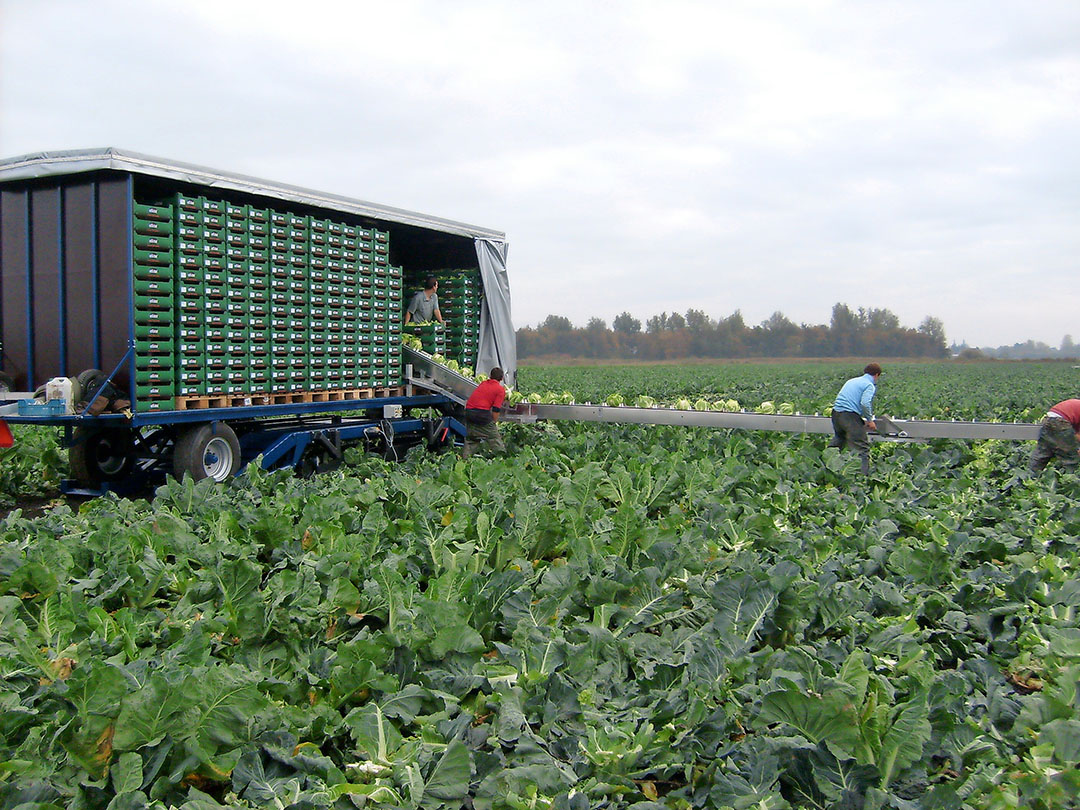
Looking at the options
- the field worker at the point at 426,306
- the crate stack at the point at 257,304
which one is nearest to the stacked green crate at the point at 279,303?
the crate stack at the point at 257,304

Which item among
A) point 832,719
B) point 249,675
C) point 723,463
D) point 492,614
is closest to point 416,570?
point 492,614

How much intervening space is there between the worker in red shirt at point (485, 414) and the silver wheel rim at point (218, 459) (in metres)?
2.93

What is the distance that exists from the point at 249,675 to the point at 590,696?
135cm

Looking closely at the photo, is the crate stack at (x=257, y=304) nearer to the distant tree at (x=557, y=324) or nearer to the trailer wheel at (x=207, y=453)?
the trailer wheel at (x=207, y=453)

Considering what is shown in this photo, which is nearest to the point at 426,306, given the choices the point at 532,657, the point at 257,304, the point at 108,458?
the point at 257,304

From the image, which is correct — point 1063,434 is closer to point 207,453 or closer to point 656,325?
point 207,453

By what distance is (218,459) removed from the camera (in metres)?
8.71

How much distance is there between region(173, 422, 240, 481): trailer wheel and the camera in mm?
8281

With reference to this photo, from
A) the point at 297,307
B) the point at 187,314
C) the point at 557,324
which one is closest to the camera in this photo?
the point at 187,314

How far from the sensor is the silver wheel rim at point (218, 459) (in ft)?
28.1

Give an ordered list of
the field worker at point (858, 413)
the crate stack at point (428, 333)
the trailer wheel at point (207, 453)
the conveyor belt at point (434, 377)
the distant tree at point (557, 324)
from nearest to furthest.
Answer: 1. the trailer wheel at point (207, 453)
2. the field worker at point (858, 413)
3. the conveyor belt at point (434, 377)
4. the crate stack at point (428, 333)
5. the distant tree at point (557, 324)

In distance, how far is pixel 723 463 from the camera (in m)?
8.27

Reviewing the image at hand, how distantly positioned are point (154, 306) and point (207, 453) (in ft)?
5.38

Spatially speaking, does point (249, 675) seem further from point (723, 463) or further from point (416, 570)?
point (723, 463)
